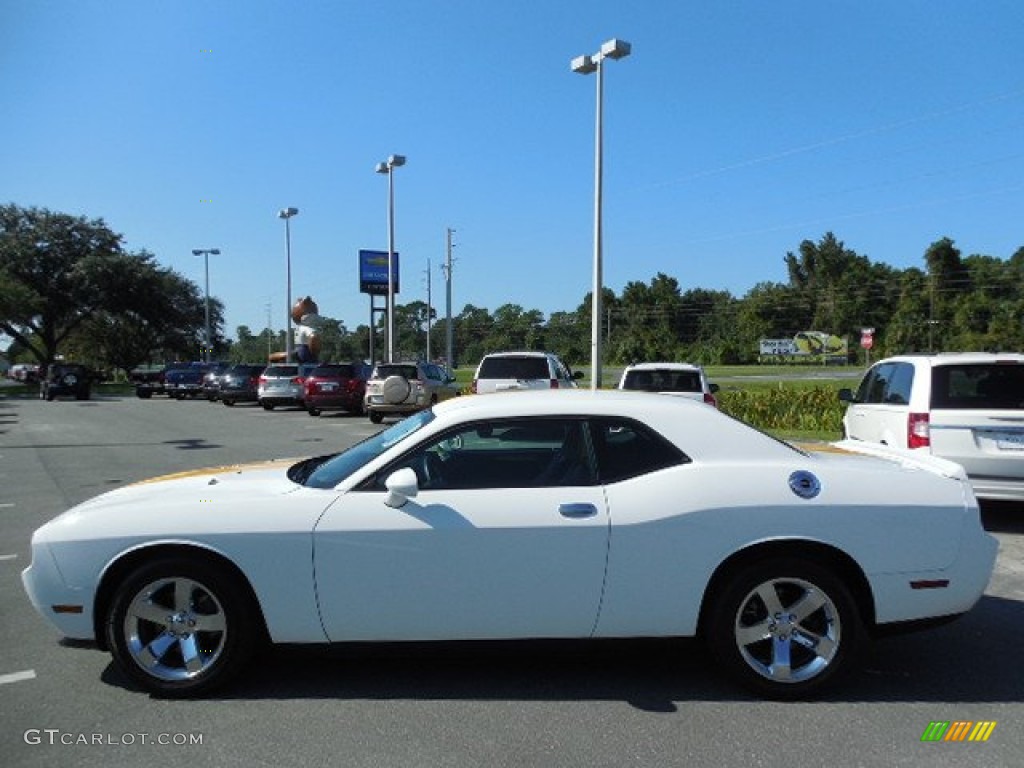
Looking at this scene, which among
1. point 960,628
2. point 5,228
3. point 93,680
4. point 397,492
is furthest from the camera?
point 5,228

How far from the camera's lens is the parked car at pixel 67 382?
3428 cm

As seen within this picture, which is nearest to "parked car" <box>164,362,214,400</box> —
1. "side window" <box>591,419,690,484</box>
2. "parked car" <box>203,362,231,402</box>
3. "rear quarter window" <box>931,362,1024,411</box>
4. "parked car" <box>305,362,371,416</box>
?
"parked car" <box>203,362,231,402</box>

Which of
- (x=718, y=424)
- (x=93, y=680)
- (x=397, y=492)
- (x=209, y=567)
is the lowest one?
(x=93, y=680)

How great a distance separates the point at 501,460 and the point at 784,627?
162 centimetres

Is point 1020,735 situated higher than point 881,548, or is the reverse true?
point 881,548

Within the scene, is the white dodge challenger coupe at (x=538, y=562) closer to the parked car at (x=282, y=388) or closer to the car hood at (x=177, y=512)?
the car hood at (x=177, y=512)

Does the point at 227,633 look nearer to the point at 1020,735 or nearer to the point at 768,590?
the point at 768,590

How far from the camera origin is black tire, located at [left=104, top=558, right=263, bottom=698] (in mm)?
3934

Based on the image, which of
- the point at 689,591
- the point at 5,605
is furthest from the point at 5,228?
the point at 689,591

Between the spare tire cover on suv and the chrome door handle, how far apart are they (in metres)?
17.6

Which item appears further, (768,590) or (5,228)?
(5,228)

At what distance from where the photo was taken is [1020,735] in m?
3.60

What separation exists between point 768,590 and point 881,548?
0.58m

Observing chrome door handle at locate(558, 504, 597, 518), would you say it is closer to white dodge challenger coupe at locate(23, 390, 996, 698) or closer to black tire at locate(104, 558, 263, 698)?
white dodge challenger coupe at locate(23, 390, 996, 698)
